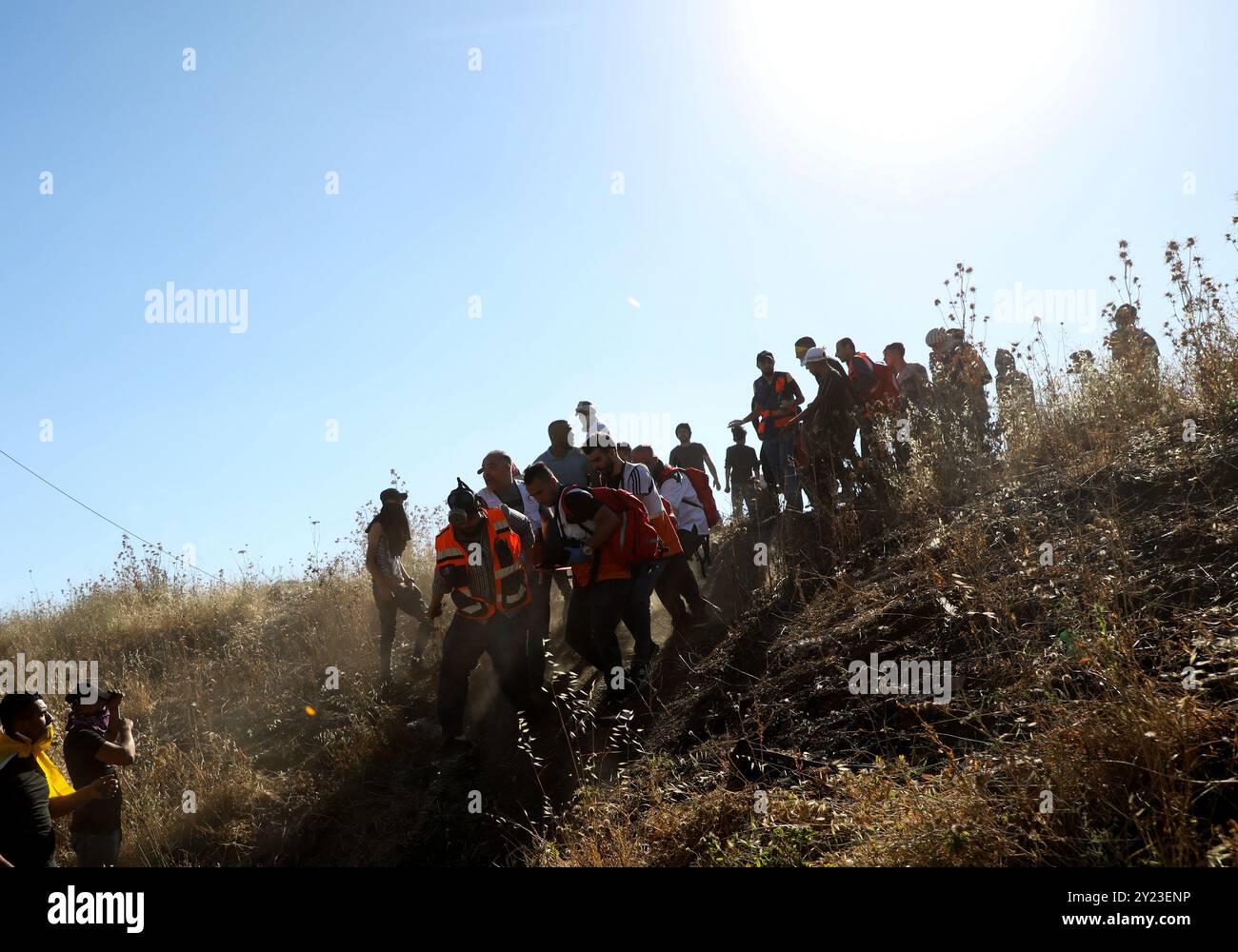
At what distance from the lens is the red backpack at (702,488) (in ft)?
29.5

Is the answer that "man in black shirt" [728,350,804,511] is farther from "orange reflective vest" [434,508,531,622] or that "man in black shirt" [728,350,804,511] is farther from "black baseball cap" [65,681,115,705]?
"black baseball cap" [65,681,115,705]

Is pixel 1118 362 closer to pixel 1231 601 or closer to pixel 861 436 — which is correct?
pixel 861 436

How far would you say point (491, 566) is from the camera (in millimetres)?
6535

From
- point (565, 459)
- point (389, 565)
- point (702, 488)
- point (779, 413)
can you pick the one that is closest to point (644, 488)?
point (565, 459)

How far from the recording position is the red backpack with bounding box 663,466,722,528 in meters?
8.99

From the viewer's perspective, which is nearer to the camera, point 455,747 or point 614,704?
point 614,704

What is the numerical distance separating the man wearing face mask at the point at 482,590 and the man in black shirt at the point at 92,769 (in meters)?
2.27

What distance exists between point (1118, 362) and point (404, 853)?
23.9ft

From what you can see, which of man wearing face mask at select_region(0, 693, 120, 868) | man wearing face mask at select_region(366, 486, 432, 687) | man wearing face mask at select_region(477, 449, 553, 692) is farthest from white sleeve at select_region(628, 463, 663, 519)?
man wearing face mask at select_region(0, 693, 120, 868)

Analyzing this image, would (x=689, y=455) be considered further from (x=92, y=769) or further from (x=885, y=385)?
(x=92, y=769)

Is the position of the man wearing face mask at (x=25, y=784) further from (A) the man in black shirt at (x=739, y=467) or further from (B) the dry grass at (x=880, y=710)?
(A) the man in black shirt at (x=739, y=467)

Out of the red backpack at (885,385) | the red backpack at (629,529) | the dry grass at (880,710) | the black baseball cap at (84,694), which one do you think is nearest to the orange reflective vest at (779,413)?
the red backpack at (885,385)

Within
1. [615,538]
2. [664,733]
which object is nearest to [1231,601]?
[664,733]

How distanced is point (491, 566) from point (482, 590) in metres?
0.20
